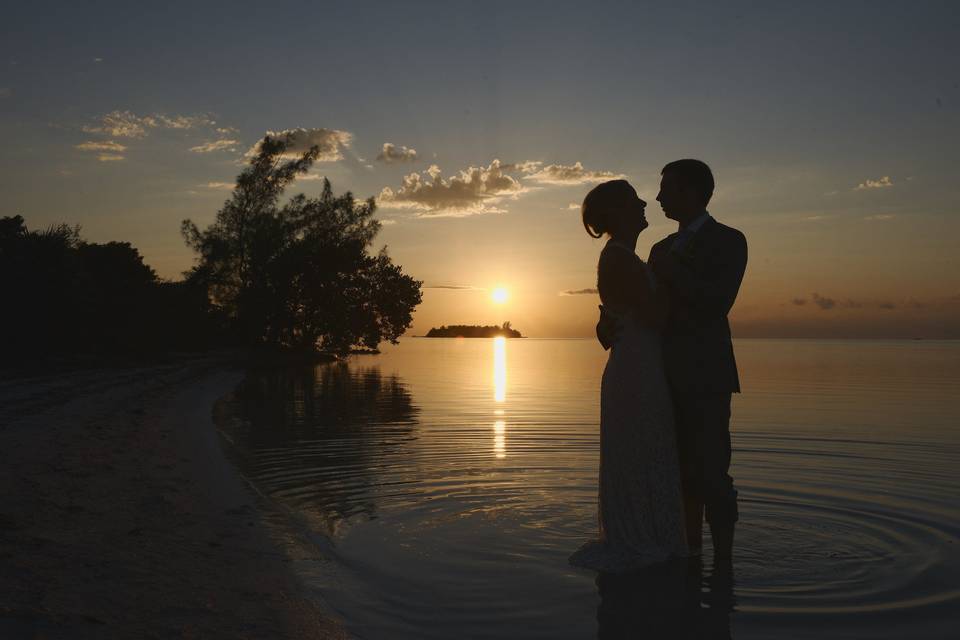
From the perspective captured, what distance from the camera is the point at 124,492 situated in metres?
6.29

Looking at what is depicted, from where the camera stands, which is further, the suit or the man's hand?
the man's hand

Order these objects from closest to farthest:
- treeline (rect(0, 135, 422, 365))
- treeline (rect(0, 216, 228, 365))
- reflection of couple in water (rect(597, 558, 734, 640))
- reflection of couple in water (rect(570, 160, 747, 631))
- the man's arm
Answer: reflection of couple in water (rect(597, 558, 734, 640))
the man's arm
reflection of couple in water (rect(570, 160, 747, 631))
treeline (rect(0, 216, 228, 365))
treeline (rect(0, 135, 422, 365))

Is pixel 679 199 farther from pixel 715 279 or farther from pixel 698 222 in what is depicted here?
pixel 715 279

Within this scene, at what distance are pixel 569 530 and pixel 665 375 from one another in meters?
1.81

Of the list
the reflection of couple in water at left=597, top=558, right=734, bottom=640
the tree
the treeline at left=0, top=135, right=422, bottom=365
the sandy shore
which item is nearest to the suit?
the reflection of couple in water at left=597, top=558, right=734, bottom=640

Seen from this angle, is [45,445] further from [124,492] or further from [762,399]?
[762,399]

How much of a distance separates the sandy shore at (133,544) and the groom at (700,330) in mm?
2506

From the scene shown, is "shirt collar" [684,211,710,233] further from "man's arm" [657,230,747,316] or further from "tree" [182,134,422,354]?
"tree" [182,134,422,354]

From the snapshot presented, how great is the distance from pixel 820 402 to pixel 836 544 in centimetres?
1616

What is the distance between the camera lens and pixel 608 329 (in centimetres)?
503

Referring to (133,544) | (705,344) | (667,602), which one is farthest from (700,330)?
(133,544)

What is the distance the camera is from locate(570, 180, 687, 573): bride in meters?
4.89

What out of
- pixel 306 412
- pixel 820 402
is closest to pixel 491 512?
pixel 306 412

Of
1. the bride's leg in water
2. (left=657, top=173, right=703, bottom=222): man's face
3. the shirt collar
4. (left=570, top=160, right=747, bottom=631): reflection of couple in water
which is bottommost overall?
the bride's leg in water
